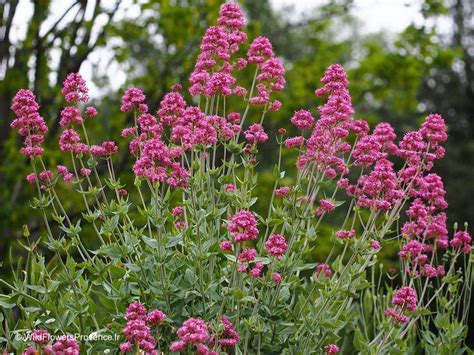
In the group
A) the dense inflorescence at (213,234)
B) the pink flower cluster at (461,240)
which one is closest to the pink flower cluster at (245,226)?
the dense inflorescence at (213,234)

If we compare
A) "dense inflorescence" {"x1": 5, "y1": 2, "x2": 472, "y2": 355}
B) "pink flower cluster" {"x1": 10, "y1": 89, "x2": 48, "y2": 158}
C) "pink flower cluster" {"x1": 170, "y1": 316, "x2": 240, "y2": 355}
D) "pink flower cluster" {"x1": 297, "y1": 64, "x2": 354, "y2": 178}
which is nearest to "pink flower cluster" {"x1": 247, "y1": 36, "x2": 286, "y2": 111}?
"dense inflorescence" {"x1": 5, "y1": 2, "x2": 472, "y2": 355}

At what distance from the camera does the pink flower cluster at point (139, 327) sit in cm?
317

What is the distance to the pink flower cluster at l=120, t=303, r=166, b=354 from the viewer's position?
10.4 feet

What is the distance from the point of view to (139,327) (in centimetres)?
320

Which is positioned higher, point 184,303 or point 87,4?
point 87,4

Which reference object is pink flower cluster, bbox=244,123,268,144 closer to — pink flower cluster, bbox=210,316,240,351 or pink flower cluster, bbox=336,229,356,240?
pink flower cluster, bbox=336,229,356,240

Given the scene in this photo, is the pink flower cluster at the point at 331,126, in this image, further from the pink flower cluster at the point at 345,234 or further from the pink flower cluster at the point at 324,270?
the pink flower cluster at the point at 324,270

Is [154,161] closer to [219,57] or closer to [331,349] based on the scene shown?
[219,57]

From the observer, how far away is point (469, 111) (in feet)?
81.0

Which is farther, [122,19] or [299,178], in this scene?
[122,19]

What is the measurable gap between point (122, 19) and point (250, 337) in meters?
7.55

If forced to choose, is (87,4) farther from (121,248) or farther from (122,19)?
(121,248)

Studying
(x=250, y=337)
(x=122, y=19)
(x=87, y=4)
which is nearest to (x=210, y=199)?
(x=250, y=337)

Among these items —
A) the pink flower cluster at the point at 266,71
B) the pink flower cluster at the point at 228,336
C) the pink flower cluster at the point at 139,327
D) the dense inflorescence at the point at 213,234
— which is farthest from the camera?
the pink flower cluster at the point at 266,71
